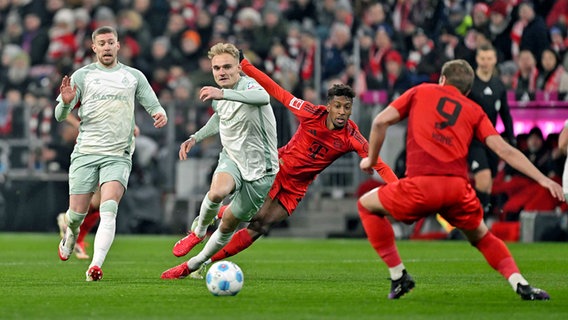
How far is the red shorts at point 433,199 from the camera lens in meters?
9.00

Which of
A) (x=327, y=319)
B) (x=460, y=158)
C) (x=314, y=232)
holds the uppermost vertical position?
(x=460, y=158)

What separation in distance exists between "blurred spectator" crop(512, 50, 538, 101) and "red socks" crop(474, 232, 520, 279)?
1093cm

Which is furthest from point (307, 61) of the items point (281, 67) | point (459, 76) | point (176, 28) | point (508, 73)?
point (459, 76)

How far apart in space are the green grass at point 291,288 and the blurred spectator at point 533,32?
13.6 ft

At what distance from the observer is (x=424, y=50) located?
70.6 feet

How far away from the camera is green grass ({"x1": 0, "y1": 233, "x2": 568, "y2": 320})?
8477mm

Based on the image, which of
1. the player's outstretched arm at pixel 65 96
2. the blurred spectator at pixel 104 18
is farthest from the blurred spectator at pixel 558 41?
the player's outstretched arm at pixel 65 96

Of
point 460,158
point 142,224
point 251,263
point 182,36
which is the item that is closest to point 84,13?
point 182,36

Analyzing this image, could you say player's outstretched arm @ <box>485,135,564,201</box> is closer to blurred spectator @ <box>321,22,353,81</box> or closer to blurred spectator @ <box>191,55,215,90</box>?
blurred spectator @ <box>321,22,353,81</box>

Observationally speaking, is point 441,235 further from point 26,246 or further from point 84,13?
point 84,13

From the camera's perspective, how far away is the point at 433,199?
9.00 m

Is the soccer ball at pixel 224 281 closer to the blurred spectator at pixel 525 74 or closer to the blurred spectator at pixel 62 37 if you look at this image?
the blurred spectator at pixel 525 74

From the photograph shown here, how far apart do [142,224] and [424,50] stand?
5884 millimetres

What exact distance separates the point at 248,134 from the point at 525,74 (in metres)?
9.83
